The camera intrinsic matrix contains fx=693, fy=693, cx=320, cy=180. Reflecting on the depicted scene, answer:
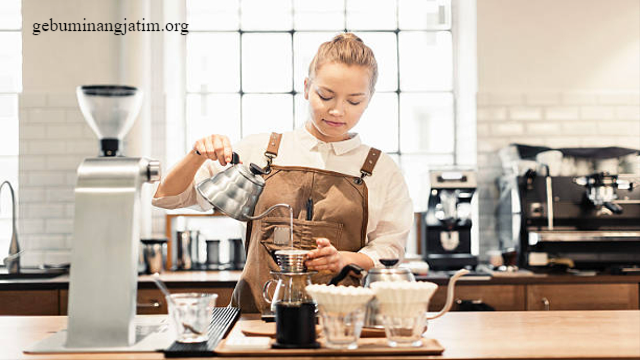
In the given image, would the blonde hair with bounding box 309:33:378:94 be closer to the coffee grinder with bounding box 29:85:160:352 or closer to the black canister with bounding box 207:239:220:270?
the coffee grinder with bounding box 29:85:160:352

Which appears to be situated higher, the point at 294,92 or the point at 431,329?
the point at 294,92

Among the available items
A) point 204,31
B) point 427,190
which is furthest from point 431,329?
point 204,31

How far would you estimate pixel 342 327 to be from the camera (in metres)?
1.67

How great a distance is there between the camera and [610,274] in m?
4.14

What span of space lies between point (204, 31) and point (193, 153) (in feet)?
10.5

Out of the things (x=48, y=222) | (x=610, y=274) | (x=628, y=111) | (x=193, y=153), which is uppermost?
(x=628, y=111)

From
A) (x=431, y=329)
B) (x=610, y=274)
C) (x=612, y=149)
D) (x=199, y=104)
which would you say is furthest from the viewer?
(x=199, y=104)

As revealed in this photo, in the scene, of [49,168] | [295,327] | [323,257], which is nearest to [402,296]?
[295,327]

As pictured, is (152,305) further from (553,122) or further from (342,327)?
(553,122)

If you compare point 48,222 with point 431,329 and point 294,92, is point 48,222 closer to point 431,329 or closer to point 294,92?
point 294,92

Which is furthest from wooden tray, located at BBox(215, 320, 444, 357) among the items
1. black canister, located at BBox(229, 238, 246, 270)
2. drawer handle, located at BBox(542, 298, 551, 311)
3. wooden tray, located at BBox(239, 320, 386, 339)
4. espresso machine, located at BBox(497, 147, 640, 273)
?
black canister, located at BBox(229, 238, 246, 270)

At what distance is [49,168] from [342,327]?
3.57m

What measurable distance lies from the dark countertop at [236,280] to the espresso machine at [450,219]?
0.69 feet

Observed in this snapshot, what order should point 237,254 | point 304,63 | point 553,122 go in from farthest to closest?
point 304,63 < point 553,122 < point 237,254
